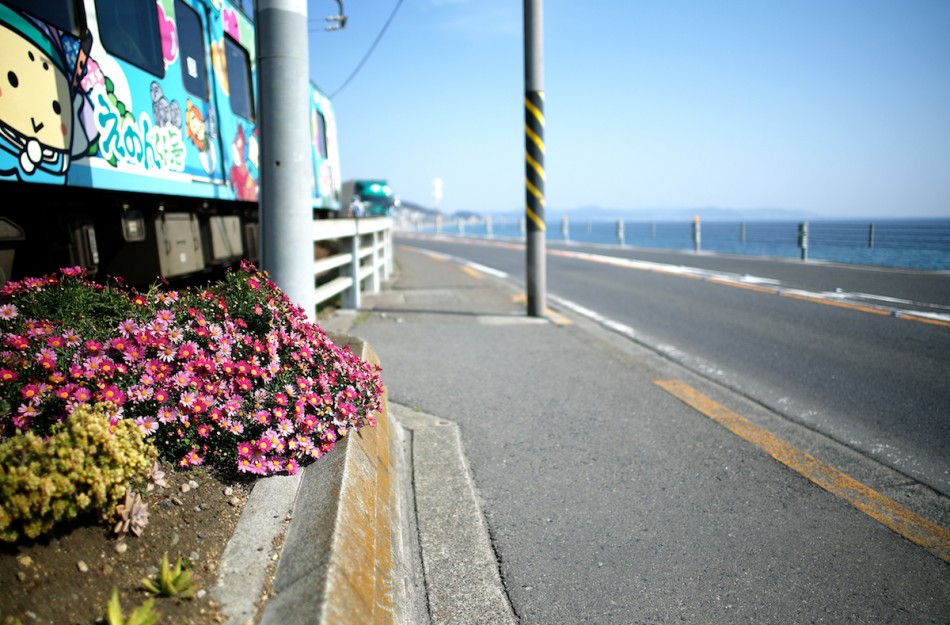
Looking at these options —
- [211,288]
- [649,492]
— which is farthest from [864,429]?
[211,288]

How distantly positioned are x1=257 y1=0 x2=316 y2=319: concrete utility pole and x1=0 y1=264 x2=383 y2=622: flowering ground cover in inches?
45.7

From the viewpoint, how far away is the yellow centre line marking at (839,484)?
9.44 feet

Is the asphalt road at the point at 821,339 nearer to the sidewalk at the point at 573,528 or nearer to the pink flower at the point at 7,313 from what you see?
the sidewalk at the point at 573,528

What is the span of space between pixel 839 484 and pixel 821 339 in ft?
13.5

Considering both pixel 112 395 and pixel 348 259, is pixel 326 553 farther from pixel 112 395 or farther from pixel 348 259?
pixel 348 259

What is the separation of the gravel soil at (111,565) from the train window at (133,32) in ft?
15.0

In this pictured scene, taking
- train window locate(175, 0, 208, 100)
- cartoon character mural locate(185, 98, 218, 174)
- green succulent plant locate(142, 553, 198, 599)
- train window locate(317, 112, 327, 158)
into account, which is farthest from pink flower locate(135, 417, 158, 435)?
train window locate(317, 112, 327, 158)

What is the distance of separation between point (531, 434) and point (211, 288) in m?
2.05

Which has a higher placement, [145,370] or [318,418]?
[145,370]

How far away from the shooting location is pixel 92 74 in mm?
5047

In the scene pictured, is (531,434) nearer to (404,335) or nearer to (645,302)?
(404,335)

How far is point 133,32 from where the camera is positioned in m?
5.81

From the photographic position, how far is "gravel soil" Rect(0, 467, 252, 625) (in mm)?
1700

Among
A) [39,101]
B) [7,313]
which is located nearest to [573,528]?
[7,313]
